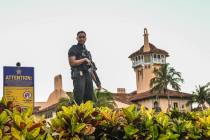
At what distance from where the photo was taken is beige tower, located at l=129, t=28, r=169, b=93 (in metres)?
93.7

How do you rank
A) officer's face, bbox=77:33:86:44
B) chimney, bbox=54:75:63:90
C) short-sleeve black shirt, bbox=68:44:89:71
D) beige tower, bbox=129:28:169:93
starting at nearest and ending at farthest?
short-sleeve black shirt, bbox=68:44:89:71, officer's face, bbox=77:33:86:44, chimney, bbox=54:75:63:90, beige tower, bbox=129:28:169:93

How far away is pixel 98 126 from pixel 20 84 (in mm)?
5870

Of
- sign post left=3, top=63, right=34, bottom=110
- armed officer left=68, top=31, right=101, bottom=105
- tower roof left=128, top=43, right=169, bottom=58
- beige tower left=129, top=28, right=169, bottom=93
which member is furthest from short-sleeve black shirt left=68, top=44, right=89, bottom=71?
tower roof left=128, top=43, right=169, bottom=58

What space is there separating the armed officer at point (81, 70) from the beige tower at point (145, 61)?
274 feet

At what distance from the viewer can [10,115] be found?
5.00m

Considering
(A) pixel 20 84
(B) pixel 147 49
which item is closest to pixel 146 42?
(B) pixel 147 49

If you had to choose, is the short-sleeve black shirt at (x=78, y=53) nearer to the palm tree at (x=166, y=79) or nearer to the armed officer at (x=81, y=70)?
the armed officer at (x=81, y=70)

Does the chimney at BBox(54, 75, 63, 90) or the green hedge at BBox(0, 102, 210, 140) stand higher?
the chimney at BBox(54, 75, 63, 90)

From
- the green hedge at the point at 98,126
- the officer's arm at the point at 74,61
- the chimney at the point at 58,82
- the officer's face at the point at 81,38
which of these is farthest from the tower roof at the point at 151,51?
the green hedge at the point at 98,126

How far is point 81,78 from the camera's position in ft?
30.1

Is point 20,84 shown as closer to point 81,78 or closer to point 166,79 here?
point 81,78

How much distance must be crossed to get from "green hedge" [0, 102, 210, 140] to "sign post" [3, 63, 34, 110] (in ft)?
16.2

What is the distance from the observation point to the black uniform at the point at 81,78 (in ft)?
29.7

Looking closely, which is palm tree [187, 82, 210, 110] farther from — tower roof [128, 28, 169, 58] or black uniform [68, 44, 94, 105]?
black uniform [68, 44, 94, 105]
